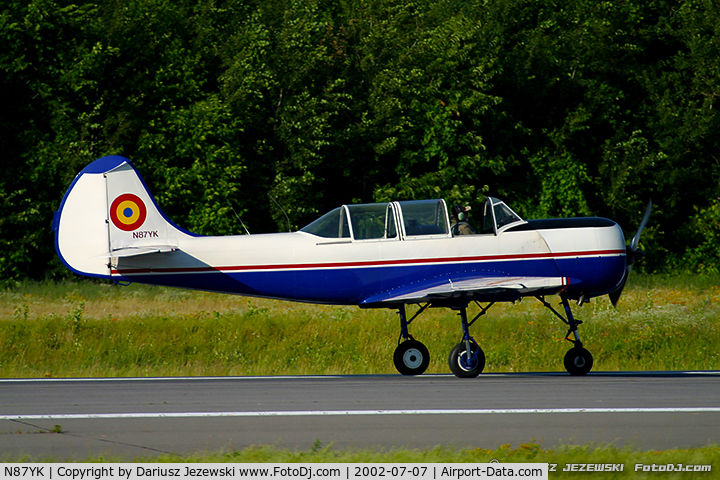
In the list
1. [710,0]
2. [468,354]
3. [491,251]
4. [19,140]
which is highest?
[710,0]

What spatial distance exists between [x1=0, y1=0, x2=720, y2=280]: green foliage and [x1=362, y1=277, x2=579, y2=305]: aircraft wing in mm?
16243

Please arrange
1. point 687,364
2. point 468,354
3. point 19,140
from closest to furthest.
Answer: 1. point 468,354
2. point 687,364
3. point 19,140

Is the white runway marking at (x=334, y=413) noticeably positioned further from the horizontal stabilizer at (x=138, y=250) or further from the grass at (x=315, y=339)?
the grass at (x=315, y=339)

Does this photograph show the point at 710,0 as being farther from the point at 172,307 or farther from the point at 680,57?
the point at 172,307

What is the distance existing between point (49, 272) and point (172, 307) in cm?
986

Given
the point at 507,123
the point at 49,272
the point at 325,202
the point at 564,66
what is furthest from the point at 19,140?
the point at 564,66

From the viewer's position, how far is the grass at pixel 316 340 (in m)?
16.7

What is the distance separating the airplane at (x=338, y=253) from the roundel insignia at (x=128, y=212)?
0.05ft

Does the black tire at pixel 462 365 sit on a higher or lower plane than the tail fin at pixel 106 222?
lower

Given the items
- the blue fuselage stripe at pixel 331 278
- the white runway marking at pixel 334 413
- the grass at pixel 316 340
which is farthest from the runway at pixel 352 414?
the grass at pixel 316 340

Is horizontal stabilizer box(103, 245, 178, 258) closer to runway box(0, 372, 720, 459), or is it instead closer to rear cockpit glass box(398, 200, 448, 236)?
runway box(0, 372, 720, 459)

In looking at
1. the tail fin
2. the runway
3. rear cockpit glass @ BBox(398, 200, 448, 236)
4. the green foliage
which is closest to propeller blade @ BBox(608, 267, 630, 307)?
the runway

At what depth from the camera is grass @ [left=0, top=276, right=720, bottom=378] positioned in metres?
16.7

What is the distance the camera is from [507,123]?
33438 mm
